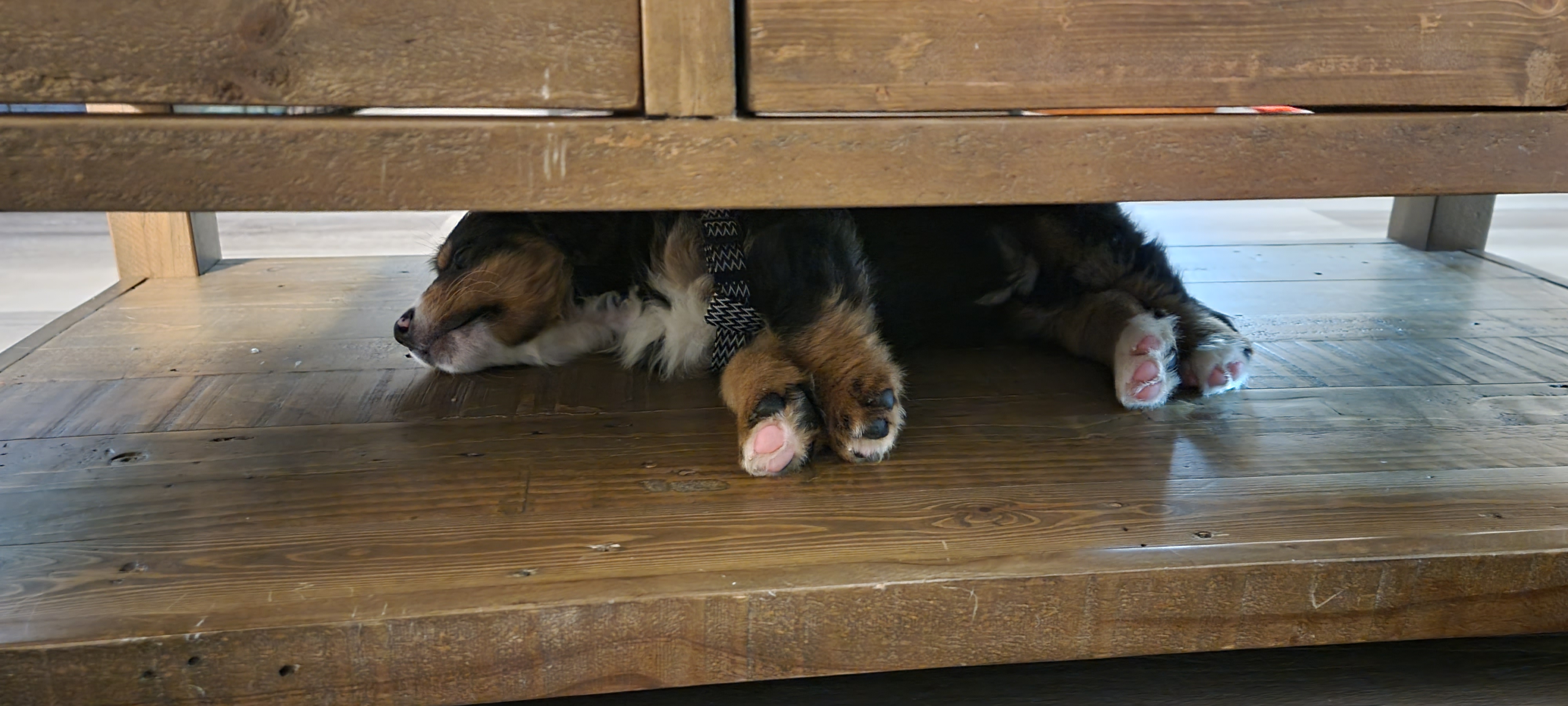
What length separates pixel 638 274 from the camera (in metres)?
1.81

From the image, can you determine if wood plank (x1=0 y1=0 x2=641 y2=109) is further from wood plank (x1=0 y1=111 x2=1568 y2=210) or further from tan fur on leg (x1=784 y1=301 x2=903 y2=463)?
tan fur on leg (x1=784 y1=301 x2=903 y2=463)

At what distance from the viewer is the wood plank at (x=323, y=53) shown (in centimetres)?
88

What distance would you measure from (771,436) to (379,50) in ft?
2.09

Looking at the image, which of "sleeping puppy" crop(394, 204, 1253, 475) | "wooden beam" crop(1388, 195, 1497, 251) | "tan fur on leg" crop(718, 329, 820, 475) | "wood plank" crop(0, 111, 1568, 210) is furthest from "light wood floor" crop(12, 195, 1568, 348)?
"wood plank" crop(0, 111, 1568, 210)

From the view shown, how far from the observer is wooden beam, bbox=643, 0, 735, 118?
3.08ft

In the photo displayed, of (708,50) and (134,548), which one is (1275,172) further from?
(134,548)

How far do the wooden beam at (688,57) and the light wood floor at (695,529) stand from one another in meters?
0.47

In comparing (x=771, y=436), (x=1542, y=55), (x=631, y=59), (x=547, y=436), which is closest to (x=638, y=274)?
(x=547, y=436)

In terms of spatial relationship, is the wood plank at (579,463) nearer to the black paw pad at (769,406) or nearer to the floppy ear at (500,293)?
the black paw pad at (769,406)

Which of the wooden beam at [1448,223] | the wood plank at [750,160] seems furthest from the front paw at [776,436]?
the wooden beam at [1448,223]

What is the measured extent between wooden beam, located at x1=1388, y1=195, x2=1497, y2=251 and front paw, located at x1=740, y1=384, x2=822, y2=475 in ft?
6.55

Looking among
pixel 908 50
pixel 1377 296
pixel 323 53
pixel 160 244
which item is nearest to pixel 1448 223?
pixel 1377 296

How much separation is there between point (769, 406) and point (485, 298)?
25.9 inches

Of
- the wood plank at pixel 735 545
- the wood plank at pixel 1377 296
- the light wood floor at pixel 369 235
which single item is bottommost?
the light wood floor at pixel 369 235
